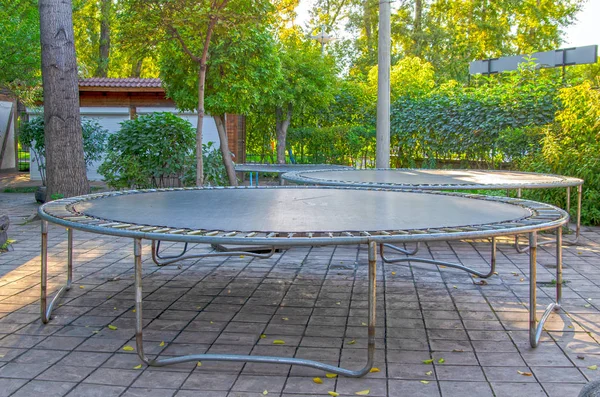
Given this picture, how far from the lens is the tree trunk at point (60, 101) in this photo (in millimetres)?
6617

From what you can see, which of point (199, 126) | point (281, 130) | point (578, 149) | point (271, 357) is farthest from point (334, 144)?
point (271, 357)

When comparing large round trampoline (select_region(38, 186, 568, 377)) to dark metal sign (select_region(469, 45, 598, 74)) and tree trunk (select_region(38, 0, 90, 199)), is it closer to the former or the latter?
tree trunk (select_region(38, 0, 90, 199))

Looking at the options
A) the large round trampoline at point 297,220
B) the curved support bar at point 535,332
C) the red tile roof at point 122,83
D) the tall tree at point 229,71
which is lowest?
the curved support bar at point 535,332

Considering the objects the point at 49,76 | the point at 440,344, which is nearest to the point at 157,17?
the point at 49,76

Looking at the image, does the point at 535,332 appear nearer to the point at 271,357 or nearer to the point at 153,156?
the point at 271,357

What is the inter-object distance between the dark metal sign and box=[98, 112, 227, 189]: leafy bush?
5.34 meters

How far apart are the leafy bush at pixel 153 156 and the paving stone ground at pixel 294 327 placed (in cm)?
290

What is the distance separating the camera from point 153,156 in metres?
7.75

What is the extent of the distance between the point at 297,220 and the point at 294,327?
2.00 ft

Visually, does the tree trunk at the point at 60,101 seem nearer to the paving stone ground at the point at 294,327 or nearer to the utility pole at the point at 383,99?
the paving stone ground at the point at 294,327

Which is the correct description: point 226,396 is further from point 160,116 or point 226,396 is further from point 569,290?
point 160,116

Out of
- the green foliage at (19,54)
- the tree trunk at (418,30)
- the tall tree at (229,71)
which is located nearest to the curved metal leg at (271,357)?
the tall tree at (229,71)

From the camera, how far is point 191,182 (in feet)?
25.4

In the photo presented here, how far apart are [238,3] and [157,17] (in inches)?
36.8
